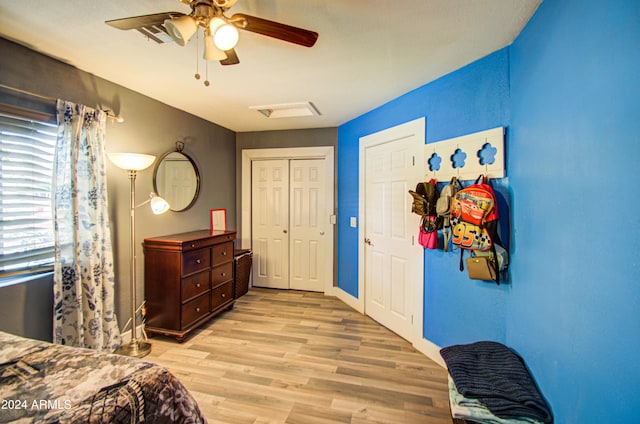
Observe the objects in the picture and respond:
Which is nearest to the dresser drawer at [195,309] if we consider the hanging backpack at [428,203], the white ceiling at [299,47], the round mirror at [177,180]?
the round mirror at [177,180]

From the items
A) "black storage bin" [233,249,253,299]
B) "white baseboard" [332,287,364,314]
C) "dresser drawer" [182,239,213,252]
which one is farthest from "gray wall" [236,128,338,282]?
"dresser drawer" [182,239,213,252]

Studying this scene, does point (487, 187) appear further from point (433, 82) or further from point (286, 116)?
point (286, 116)

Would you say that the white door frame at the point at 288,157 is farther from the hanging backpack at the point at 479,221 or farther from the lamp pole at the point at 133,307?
the hanging backpack at the point at 479,221

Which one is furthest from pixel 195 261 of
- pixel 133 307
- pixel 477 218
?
pixel 477 218

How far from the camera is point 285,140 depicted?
3994mm

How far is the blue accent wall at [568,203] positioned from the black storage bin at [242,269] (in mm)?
2769

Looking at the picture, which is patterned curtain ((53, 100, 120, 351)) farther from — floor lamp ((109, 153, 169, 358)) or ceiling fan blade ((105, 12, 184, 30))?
ceiling fan blade ((105, 12, 184, 30))

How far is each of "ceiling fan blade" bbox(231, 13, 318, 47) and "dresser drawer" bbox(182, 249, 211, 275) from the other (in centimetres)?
208

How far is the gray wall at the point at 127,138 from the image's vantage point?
6.03ft

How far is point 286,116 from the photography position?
3.31 metres

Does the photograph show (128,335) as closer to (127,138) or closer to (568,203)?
(127,138)

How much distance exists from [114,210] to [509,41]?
335 centimetres

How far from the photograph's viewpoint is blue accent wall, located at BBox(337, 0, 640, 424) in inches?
32.8

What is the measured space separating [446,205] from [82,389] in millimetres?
2203
